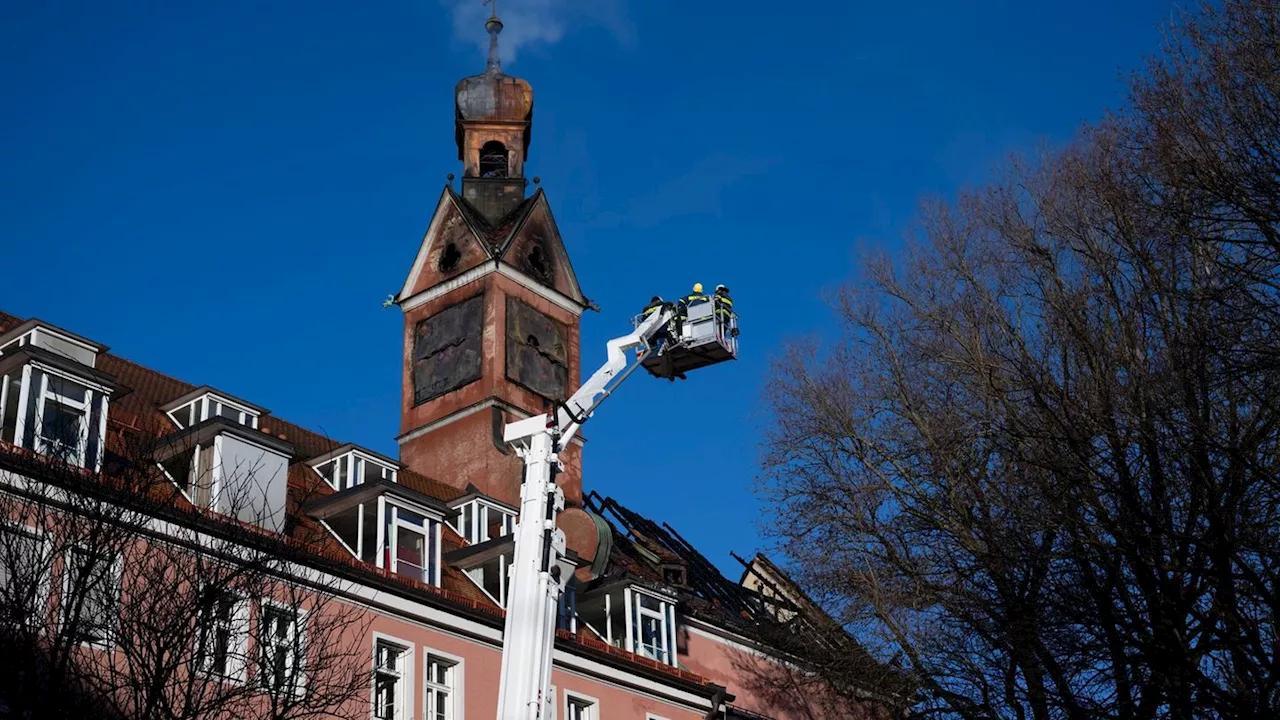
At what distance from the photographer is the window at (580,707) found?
3275cm

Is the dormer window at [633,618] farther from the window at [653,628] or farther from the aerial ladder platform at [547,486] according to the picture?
the aerial ladder platform at [547,486]

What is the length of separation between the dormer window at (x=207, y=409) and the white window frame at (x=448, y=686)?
17.5 ft

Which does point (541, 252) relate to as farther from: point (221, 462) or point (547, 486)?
point (547, 486)

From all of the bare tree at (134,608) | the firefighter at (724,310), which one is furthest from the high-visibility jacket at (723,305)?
the bare tree at (134,608)

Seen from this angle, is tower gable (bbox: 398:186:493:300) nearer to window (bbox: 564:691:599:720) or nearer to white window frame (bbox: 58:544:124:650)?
window (bbox: 564:691:599:720)

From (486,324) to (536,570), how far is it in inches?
807

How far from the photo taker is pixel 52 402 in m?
27.1

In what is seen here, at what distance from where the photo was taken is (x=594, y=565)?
116 feet

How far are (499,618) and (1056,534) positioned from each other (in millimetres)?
9954

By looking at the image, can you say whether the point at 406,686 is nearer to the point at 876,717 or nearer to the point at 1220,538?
the point at 876,717

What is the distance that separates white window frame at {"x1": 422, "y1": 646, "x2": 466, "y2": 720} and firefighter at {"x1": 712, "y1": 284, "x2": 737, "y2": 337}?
26.9 ft

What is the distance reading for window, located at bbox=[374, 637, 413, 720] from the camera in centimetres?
2909

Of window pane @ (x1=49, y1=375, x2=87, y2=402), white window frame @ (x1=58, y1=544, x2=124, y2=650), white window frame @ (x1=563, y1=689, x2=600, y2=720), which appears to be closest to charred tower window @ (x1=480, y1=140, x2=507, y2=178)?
white window frame @ (x1=563, y1=689, x2=600, y2=720)

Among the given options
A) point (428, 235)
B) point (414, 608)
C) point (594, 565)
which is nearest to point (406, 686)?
point (414, 608)
